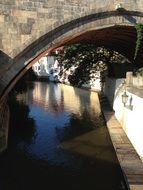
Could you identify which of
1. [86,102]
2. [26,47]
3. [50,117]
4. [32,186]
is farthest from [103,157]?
[86,102]

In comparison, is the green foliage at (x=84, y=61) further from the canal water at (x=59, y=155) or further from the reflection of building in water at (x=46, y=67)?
the reflection of building in water at (x=46, y=67)

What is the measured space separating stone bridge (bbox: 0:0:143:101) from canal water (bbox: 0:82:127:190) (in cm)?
346

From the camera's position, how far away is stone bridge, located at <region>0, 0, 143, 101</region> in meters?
16.5

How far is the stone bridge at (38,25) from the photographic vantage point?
1650cm

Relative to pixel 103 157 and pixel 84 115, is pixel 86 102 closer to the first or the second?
pixel 84 115

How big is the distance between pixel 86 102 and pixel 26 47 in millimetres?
19629

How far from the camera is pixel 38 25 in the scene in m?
17.0

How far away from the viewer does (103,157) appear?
53.4 ft

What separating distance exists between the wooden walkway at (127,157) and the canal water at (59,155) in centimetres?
37

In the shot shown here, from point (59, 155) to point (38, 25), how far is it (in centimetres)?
619

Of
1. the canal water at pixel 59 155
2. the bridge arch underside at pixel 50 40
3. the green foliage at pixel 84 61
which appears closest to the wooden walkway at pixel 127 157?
the canal water at pixel 59 155

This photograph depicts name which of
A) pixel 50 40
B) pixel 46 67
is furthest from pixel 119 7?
pixel 46 67

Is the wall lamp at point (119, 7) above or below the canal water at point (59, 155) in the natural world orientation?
above

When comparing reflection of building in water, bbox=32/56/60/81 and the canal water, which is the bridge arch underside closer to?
the canal water
